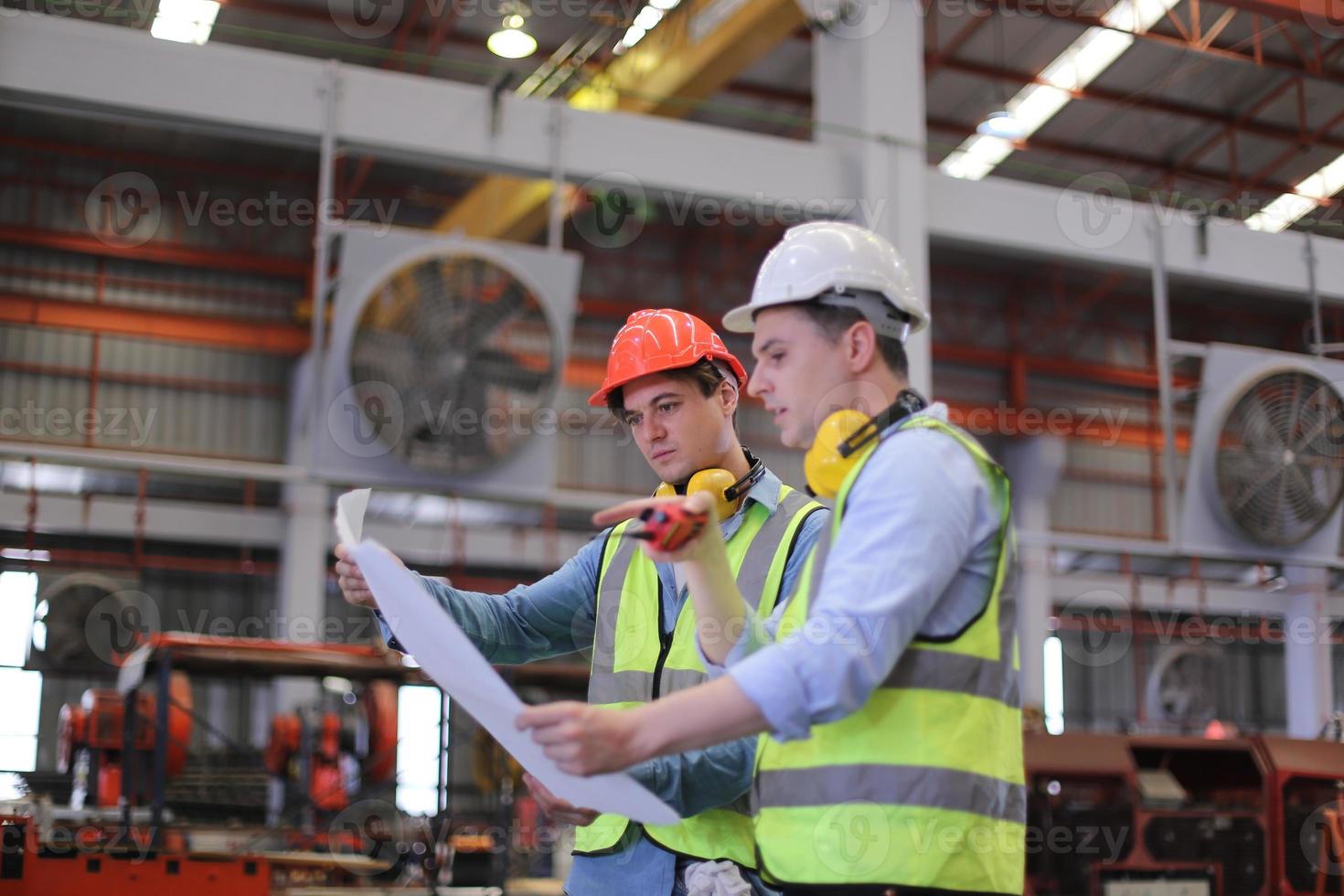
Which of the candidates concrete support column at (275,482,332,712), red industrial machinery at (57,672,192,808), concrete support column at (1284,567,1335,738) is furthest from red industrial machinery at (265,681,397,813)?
concrete support column at (1284,567,1335,738)

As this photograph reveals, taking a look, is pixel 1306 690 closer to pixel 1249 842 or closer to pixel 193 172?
pixel 1249 842

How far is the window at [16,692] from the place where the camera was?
1432 centimetres

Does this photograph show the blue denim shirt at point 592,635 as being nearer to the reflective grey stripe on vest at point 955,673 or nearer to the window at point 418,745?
the reflective grey stripe on vest at point 955,673

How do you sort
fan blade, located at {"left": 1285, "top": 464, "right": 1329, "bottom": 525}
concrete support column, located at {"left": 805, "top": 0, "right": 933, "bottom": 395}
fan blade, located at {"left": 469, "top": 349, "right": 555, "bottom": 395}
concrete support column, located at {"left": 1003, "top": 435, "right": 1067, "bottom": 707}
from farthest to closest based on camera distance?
concrete support column, located at {"left": 1003, "top": 435, "right": 1067, "bottom": 707} → fan blade, located at {"left": 1285, "top": 464, "right": 1329, "bottom": 525} → concrete support column, located at {"left": 805, "top": 0, "right": 933, "bottom": 395} → fan blade, located at {"left": 469, "top": 349, "right": 555, "bottom": 395}

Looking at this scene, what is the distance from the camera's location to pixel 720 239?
18391 millimetres

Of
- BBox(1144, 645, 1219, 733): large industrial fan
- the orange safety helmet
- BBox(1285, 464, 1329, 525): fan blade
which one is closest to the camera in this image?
the orange safety helmet

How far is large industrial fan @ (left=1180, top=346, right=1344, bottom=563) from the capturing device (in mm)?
8008

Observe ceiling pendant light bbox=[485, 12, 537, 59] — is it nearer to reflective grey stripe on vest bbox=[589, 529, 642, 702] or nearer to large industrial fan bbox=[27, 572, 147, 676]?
large industrial fan bbox=[27, 572, 147, 676]

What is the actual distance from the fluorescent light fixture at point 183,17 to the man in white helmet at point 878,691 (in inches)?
488

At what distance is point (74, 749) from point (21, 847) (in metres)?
5.22

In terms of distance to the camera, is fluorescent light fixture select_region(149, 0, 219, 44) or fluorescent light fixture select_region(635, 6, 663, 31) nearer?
fluorescent light fixture select_region(635, 6, 663, 31)

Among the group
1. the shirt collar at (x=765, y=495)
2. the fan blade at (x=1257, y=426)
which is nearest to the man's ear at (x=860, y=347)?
the shirt collar at (x=765, y=495)

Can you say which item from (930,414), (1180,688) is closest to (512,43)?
(930,414)

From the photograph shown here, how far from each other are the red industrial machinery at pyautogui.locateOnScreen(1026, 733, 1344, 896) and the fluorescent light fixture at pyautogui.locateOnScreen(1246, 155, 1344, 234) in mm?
9133
